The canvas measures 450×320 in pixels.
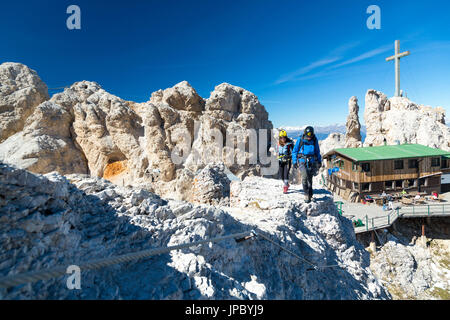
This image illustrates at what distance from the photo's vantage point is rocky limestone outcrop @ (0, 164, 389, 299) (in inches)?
112

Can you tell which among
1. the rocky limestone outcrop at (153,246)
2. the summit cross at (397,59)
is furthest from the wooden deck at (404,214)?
the summit cross at (397,59)

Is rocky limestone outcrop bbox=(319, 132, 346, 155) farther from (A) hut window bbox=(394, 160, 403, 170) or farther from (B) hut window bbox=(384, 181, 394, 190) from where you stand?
(B) hut window bbox=(384, 181, 394, 190)

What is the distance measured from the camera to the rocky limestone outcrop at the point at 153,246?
285 centimetres

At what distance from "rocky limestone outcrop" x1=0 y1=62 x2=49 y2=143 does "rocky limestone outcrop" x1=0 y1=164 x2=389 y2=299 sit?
34.4 m

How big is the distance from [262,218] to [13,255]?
5816mm

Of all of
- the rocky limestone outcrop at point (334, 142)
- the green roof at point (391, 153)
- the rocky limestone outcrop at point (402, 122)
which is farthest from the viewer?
the rocky limestone outcrop at point (334, 142)

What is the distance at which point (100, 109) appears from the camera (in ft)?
105

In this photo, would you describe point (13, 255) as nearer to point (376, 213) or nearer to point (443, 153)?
point (376, 213)

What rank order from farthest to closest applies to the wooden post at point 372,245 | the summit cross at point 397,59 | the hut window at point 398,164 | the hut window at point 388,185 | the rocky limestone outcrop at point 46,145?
→ the summit cross at point 397,59, the hut window at point 388,185, the hut window at point 398,164, the rocky limestone outcrop at point 46,145, the wooden post at point 372,245

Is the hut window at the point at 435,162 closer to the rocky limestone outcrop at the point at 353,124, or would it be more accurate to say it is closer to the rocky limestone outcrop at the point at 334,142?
the rocky limestone outcrop at the point at 353,124

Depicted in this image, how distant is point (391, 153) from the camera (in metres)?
32.1

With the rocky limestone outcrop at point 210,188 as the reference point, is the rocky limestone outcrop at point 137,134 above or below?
above

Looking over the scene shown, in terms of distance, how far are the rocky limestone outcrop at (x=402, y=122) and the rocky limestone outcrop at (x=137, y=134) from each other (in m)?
30.9
